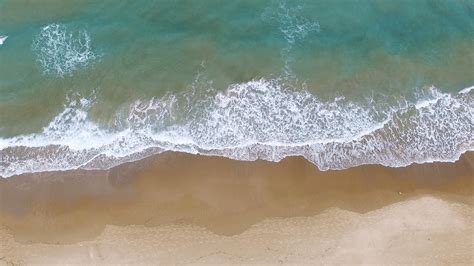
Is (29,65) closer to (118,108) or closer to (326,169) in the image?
(118,108)

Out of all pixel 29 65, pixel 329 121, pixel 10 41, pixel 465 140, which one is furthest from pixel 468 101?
pixel 10 41

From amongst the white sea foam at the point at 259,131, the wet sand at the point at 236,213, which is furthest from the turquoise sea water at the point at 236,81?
the wet sand at the point at 236,213

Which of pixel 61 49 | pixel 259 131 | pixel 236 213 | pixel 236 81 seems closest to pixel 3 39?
pixel 61 49

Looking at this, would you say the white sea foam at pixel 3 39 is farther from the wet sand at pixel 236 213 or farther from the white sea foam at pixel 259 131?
the wet sand at pixel 236 213

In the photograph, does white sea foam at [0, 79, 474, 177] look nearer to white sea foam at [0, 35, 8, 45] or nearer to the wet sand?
the wet sand

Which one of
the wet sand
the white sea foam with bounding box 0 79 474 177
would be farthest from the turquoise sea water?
the wet sand

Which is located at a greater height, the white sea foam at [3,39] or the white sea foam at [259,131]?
the white sea foam at [3,39]

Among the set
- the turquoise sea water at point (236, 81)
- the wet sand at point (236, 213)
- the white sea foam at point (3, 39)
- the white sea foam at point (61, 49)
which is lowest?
the wet sand at point (236, 213)
